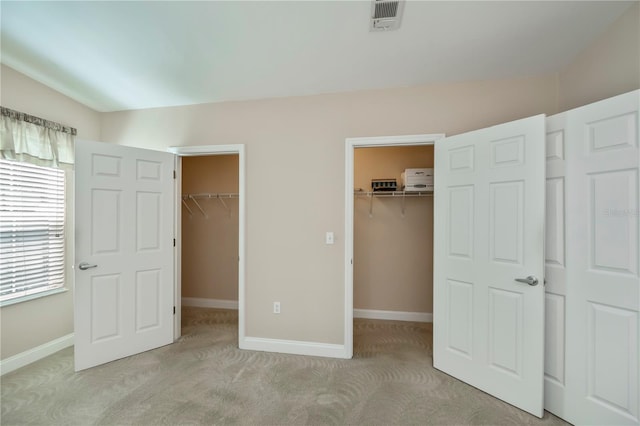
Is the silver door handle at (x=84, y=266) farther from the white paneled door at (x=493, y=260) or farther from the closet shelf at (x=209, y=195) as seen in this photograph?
the white paneled door at (x=493, y=260)

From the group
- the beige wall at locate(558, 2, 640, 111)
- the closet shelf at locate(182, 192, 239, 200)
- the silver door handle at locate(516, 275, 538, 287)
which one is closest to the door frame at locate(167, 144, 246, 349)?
the closet shelf at locate(182, 192, 239, 200)

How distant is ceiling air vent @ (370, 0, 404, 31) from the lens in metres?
1.67

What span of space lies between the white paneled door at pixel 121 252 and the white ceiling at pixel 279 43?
0.75 metres

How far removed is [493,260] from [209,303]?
3.78 metres

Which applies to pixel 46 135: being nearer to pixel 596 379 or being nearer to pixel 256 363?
pixel 256 363

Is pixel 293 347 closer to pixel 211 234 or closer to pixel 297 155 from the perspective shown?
pixel 297 155

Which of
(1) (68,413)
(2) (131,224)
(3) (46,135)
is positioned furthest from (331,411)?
(3) (46,135)

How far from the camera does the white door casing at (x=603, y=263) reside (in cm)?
155

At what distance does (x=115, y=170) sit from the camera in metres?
2.60

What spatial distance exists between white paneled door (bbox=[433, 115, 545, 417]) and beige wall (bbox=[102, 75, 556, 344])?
55cm

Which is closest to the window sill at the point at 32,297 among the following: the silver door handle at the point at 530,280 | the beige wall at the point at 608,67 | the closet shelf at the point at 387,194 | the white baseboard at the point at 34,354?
the white baseboard at the point at 34,354

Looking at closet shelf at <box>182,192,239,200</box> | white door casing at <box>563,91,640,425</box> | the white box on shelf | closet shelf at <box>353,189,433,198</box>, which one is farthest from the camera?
closet shelf at <box>182,192,239,200</box>

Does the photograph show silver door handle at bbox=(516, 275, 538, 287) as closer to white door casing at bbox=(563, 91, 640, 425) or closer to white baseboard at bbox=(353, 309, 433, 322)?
white door casing at bbox=(563, 91, 640, 425)

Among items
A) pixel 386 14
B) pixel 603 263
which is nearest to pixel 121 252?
pixel 386 14
